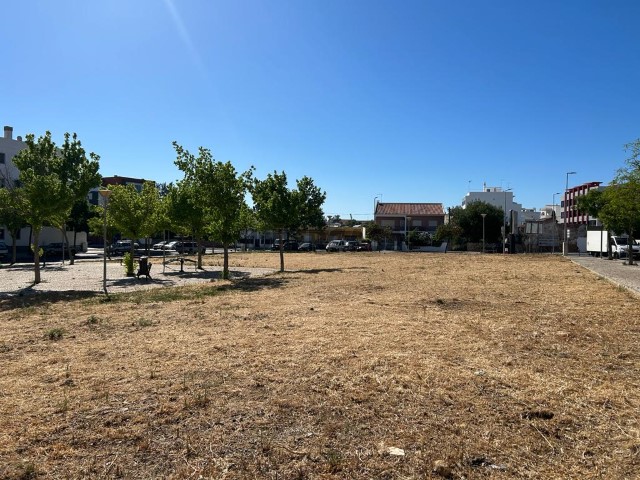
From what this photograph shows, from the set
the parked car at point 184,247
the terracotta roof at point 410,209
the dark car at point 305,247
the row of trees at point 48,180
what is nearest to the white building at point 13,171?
the parked car at point 184,247

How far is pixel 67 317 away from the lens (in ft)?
32.3

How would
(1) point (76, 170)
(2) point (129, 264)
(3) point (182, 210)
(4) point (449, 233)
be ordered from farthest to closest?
(4) point (449, 233) < (3) point (182, 210) < (2) point (129, 264) < (1) point (76, 170)

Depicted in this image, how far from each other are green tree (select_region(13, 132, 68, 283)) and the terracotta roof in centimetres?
7629

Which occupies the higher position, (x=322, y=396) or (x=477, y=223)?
(x=477, y=223)

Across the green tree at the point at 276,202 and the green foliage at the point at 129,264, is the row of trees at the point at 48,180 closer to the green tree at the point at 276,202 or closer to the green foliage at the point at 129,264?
the green foliage at the point at 129,264

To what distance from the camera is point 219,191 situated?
20.4 metres

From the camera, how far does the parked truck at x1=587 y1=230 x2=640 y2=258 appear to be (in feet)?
128

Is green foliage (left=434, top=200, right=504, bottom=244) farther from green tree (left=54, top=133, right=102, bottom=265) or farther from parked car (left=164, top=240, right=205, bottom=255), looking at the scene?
green tree (left=54, top=133, right=102, bottom=265)

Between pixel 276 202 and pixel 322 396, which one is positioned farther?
pixel 276 202

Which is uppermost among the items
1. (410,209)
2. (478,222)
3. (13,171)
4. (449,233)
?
(13,171)

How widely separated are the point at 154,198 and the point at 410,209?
70.3 meters

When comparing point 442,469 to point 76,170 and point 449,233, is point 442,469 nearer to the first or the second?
point 76,170

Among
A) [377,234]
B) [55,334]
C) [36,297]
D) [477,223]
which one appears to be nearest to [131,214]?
[36,297]

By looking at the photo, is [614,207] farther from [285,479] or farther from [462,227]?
[462,227]
